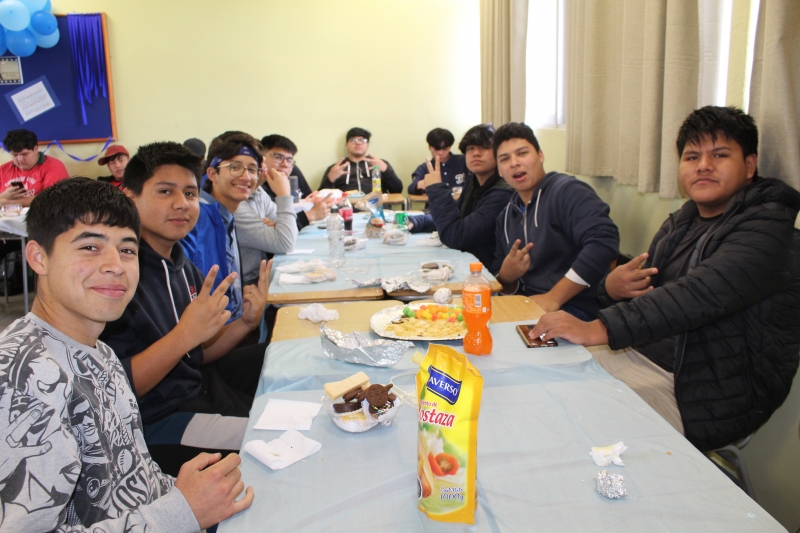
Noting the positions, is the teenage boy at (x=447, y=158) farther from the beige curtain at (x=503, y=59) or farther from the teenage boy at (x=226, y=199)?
the teenage boy at (x=226, y=199)

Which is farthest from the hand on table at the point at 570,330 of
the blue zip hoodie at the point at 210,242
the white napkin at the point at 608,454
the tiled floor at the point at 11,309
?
the tiled floor at the point at 11,309

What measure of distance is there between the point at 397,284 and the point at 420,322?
19.2 inches

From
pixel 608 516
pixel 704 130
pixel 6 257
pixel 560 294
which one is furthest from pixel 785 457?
pixel 6 257

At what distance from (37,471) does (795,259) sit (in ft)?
5.97

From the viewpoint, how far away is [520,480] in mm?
950

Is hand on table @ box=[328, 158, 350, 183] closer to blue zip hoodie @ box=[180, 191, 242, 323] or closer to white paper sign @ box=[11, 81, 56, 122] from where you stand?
white paper sign @ box=[11, 81, 56, 122]

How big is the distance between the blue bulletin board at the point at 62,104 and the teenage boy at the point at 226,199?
13.0 feet

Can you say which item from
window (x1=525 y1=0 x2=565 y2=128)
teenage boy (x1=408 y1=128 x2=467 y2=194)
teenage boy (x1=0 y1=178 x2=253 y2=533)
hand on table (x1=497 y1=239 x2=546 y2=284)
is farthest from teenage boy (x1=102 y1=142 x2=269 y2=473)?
teenage boy (x1=408 y1=128 x2=467 y2=194)

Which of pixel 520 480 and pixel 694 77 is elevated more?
pixel 694 77

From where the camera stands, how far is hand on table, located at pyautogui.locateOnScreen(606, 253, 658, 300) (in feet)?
6.15

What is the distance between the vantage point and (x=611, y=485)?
0.90 m

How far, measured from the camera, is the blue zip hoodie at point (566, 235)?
7.20 ft

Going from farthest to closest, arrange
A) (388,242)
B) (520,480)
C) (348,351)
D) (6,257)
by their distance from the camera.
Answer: (6,257)
(388,242)
(348,351)
(520,480)

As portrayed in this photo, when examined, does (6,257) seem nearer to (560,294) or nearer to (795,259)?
(560,294)
